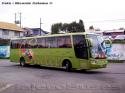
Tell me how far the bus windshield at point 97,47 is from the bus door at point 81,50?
478 millimetres

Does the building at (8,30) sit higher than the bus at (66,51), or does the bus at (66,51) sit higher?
the building at (8,30)

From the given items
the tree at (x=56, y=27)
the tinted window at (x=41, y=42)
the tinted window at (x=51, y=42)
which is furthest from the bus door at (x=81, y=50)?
the tree at (x=56, y=27)

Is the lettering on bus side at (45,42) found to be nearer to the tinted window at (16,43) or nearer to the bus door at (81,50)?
the tinted window at (16,43)

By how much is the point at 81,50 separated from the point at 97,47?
3.56 feet

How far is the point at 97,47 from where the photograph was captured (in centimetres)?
2167

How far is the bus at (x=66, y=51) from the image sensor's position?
21.3 metres

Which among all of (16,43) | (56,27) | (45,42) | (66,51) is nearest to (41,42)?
(45,42)

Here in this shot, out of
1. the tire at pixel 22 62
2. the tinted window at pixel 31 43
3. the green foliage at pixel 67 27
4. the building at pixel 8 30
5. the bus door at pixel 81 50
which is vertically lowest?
the tire at pixel 22 62

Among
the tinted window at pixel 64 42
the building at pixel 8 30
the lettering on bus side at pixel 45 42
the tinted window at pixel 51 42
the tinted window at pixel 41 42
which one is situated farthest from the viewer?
the building at pixel 8 30

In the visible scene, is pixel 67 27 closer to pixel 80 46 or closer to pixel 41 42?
pixel 41 42

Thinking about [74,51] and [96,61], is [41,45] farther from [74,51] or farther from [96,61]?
[96,61]

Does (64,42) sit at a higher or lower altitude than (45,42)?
lower

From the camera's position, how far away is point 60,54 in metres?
23.7

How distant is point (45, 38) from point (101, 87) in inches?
490
